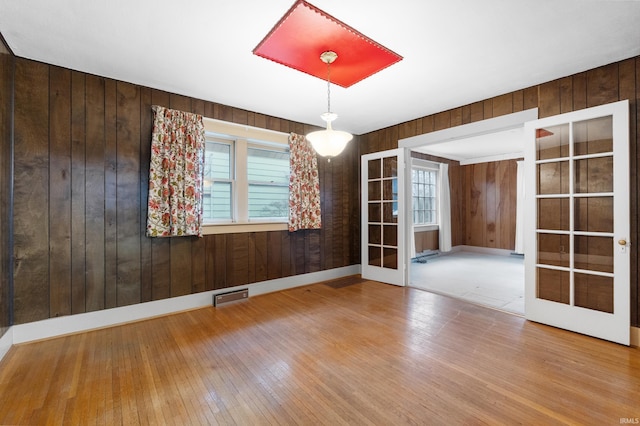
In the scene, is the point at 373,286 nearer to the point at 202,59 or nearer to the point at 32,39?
the point at 202,59

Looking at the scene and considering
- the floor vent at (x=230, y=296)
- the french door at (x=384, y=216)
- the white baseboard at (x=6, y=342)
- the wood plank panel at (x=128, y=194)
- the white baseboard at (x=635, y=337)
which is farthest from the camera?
the french door at (x=384, y=216)

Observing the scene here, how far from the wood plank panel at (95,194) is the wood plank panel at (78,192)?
0.03m

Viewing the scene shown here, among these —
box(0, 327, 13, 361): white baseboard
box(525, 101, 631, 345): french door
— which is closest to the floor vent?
box(0, 327, 13, 361): white baseboard

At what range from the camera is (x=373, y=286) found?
4355 millimetres

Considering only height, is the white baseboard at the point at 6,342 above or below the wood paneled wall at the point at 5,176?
below

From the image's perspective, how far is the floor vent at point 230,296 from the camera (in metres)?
3.47

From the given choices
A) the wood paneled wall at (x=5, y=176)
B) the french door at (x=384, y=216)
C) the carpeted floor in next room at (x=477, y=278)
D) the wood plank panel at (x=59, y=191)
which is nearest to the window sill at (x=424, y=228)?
the carpeted floor in next room at (x=477, y=278)

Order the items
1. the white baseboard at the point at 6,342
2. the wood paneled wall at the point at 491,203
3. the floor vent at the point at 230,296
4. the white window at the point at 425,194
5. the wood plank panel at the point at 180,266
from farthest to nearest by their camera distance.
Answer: the wood paneled wall at the point at 491,203, the white window at the point at 425,194, the floor vent at the point at 230,296, the wood plank panel at the point at 180,266, the white baseboard at the point at 6,342

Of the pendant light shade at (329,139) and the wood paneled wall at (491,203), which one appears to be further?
the wood paneled wall at (491,203)

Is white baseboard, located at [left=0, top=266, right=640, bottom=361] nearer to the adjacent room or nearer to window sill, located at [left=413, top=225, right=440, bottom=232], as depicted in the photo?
the adjacent room

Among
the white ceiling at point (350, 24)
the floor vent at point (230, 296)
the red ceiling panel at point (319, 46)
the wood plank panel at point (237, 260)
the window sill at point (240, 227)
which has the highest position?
the white ceiling at point (350, 24)

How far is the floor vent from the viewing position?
347 centimetres

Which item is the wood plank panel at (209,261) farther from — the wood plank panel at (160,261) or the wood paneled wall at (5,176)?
the wood paneled wall at (5,176)

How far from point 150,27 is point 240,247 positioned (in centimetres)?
254
